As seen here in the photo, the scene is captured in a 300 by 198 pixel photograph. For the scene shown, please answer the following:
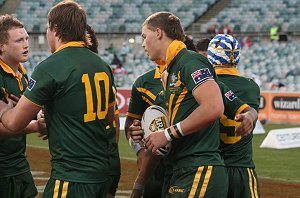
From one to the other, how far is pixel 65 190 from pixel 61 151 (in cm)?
26

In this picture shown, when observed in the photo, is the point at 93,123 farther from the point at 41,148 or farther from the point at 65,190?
the point at 41,148

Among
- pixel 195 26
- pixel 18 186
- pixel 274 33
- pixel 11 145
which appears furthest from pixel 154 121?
pixel 195 26

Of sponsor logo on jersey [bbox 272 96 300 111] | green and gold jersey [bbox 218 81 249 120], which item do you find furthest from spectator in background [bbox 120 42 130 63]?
green and gold jersey [bbox 218 81 249 120]

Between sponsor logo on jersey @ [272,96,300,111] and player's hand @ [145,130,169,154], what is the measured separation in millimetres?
18431

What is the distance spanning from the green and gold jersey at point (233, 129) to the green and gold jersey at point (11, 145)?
1.70m

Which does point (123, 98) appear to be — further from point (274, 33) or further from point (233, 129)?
point (233, 129)

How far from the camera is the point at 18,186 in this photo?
6.71 m

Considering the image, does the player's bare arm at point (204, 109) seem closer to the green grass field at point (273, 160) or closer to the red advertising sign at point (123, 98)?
the green grass field at point (273, 160)

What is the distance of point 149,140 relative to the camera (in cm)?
536

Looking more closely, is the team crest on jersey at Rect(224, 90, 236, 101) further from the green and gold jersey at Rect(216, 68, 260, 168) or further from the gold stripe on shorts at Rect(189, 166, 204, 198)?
the gold stripe on shorts at Rect(189, 166, 204, 198)

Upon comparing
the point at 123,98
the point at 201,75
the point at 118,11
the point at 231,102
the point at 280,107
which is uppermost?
the point at 201,75

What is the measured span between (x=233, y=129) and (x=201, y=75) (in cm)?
106

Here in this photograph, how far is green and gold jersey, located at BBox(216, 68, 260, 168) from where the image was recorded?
618 centimetres

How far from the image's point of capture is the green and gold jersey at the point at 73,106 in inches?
201
